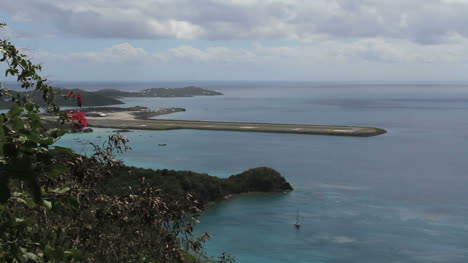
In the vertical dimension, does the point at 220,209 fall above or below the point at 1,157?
below

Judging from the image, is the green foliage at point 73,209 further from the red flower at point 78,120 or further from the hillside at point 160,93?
the hillside at point 160,93

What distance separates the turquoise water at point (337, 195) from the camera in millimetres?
26469

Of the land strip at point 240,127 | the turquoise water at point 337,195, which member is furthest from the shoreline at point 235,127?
the turquoise water at point 337,195

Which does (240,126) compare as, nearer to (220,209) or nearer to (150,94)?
(220,209)

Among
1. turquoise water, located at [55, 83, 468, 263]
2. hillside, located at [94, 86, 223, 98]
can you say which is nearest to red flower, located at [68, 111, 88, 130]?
turquoise water, located at [55, 83, 468, 263]

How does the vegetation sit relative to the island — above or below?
above

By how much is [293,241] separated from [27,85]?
2385 centimetres

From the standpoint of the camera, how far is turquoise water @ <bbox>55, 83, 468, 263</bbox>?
1042 inches

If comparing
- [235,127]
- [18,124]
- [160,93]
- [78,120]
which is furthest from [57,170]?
[160,93]

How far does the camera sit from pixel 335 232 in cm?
2848

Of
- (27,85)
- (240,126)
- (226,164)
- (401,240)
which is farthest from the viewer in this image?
(240,126)

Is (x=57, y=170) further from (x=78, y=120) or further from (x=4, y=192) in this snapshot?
(x=78, y=120)

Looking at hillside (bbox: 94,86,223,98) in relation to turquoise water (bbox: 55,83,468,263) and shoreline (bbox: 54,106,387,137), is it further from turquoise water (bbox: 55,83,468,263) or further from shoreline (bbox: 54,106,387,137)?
turquoise water (bbox: 55,83,468,263)

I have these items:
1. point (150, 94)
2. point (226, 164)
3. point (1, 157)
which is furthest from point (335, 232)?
point (150, 94)
